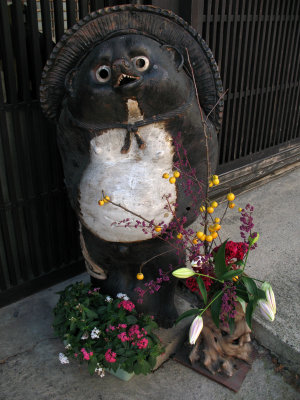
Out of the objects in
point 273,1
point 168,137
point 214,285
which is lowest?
point 214,285

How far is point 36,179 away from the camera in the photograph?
117 inches

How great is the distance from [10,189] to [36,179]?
8.0 inches

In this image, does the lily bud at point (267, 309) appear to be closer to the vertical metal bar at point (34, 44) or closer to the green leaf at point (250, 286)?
the green leaf at point (250, 286)

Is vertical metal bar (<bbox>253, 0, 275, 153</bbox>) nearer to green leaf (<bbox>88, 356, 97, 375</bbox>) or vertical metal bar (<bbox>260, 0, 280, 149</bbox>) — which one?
vertical metal bar (<bbox>260, 0, 280, 149</bbox>)

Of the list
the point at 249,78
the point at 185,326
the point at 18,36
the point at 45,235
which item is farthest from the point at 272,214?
the point at 18,36

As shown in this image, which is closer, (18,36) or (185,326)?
(18,36)

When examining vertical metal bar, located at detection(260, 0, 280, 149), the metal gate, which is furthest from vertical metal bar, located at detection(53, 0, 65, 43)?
vertical metal bar, located at detection(260, 0, 280, 149)

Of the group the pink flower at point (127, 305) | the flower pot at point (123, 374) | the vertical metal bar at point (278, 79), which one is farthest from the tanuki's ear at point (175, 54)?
the vertical metal bar at point (278, 79)

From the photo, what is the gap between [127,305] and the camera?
2365mm

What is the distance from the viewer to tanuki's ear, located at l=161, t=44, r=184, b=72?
6.70 feet

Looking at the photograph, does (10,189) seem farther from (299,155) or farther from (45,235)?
(299,155)

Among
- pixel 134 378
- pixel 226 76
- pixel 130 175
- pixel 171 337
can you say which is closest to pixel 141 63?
pixel 130 175

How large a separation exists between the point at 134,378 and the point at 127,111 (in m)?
1.57

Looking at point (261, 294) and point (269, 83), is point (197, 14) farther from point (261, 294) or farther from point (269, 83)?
point (261, 294)
